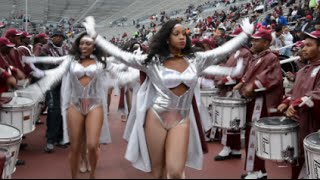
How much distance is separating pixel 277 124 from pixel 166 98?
47.5 inches

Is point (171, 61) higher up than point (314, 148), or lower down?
higher up

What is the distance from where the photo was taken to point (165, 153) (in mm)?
4094

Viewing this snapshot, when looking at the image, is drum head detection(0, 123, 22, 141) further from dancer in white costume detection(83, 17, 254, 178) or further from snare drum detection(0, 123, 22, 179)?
dancer in white costume detection(83, 17, 254, 178)

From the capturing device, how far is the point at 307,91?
14.8ft

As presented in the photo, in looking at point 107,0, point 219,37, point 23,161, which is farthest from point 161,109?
point 107,0

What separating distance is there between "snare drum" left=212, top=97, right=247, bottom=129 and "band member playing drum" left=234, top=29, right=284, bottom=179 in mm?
165

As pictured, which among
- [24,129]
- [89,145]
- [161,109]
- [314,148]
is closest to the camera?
[314,148]

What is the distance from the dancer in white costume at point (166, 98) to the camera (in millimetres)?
4094

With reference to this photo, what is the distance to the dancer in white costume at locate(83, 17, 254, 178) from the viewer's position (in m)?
4.09

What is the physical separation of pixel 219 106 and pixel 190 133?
1843mm

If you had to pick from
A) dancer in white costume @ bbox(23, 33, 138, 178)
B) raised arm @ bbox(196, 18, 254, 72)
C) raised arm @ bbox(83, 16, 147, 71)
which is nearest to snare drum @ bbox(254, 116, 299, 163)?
raised arm @ bbox(196, 18, 254, 72)

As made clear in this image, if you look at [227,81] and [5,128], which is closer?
[5,128]

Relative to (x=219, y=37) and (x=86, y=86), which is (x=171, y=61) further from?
(x=219, y=37)

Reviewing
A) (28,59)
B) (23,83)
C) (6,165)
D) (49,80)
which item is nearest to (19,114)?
(28,59)
